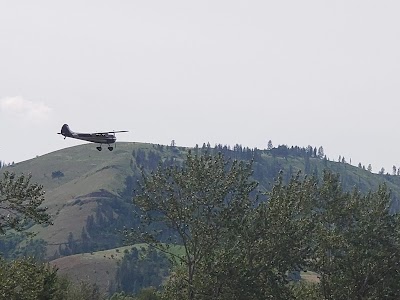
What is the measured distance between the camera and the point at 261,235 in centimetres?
6406

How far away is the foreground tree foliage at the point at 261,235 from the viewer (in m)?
63.1

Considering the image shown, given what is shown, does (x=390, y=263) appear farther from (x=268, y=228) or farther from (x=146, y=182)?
(x=146, y=182)

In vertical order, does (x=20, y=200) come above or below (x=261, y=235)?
above

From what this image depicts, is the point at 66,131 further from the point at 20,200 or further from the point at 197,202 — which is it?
the point at 20,200

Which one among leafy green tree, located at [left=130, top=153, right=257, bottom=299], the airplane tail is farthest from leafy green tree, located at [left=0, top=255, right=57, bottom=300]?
the airplane tail

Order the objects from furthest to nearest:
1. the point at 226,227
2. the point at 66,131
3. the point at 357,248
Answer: the point at 66,131 < the point at 357,248 < the point at 226,227

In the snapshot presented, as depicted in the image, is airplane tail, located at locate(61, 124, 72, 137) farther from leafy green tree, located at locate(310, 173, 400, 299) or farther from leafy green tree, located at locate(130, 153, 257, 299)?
leafy green tree, located at locate(310, 173, 400, 299)

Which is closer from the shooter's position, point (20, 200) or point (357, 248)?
point (20, 200)

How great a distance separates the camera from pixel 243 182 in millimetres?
64562

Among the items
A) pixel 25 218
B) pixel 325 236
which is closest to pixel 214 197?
pixel 325 236

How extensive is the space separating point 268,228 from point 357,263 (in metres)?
9.71

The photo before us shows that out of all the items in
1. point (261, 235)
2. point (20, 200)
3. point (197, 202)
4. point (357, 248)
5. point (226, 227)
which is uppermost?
point (197, 202)

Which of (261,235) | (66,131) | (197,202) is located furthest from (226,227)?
(66,131)

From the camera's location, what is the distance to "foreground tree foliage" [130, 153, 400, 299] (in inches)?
2483
